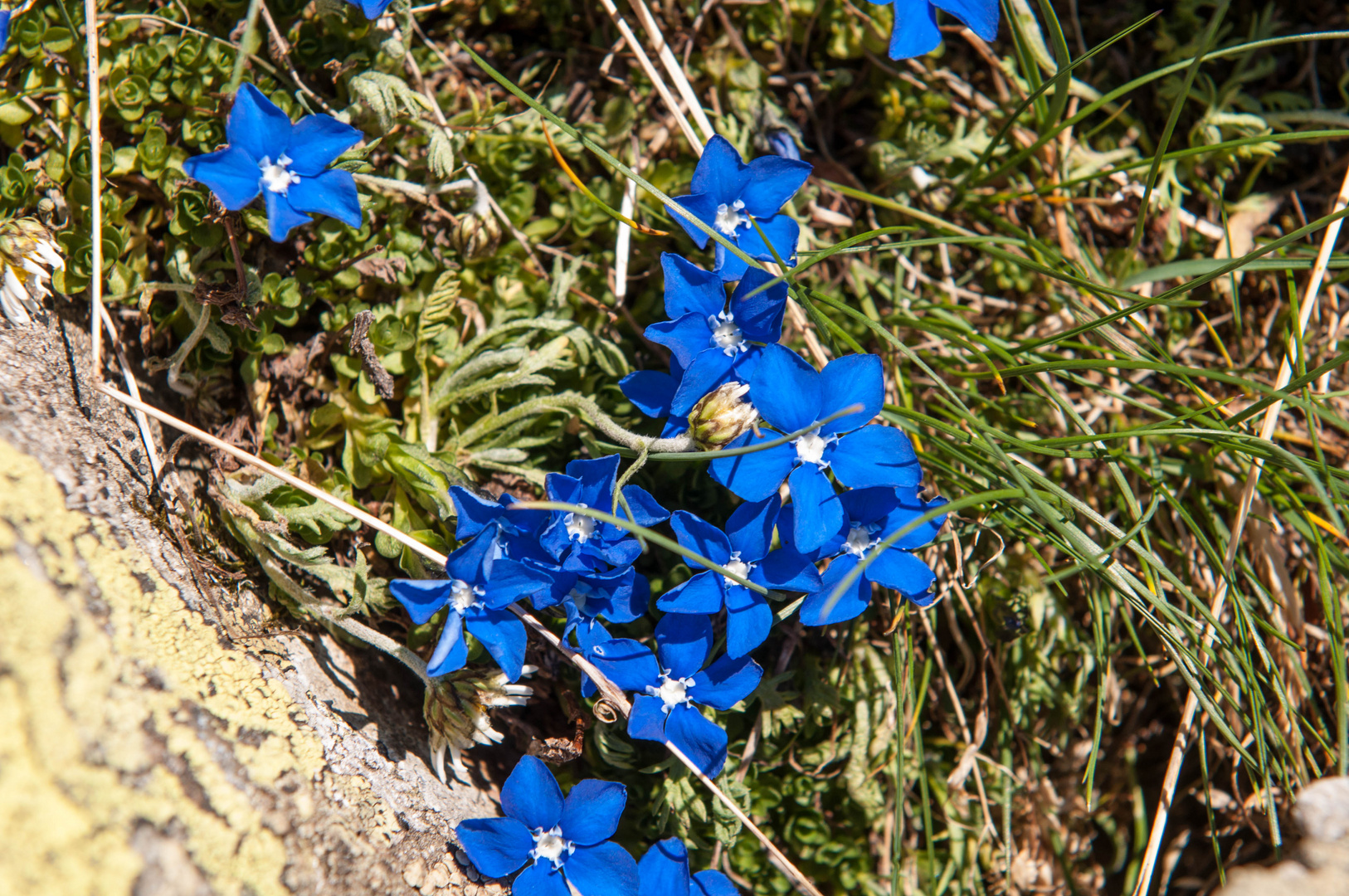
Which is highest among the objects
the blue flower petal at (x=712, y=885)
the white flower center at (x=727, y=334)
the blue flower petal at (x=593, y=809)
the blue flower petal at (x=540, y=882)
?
the white flower center at (x=727, y=334)

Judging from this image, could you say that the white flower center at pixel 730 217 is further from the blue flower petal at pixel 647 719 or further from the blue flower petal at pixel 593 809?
the blue flower petal at pixel 593 809

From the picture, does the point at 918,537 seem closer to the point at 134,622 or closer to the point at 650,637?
the point at 650,637

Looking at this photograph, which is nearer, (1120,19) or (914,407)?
(914,407)

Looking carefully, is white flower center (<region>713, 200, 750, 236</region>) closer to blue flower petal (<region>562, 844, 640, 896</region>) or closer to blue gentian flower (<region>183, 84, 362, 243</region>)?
blue gentian flower (<region>183, 84, 362, 243</region>)

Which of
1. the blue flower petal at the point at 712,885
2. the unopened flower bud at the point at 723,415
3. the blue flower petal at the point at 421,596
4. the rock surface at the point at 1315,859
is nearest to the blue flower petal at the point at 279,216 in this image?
the blue flower petal at the point at 421,596

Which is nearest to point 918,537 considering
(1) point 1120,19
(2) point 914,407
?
(2) point 914,407

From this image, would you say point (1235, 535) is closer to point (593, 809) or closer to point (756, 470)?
point (756, 470)
